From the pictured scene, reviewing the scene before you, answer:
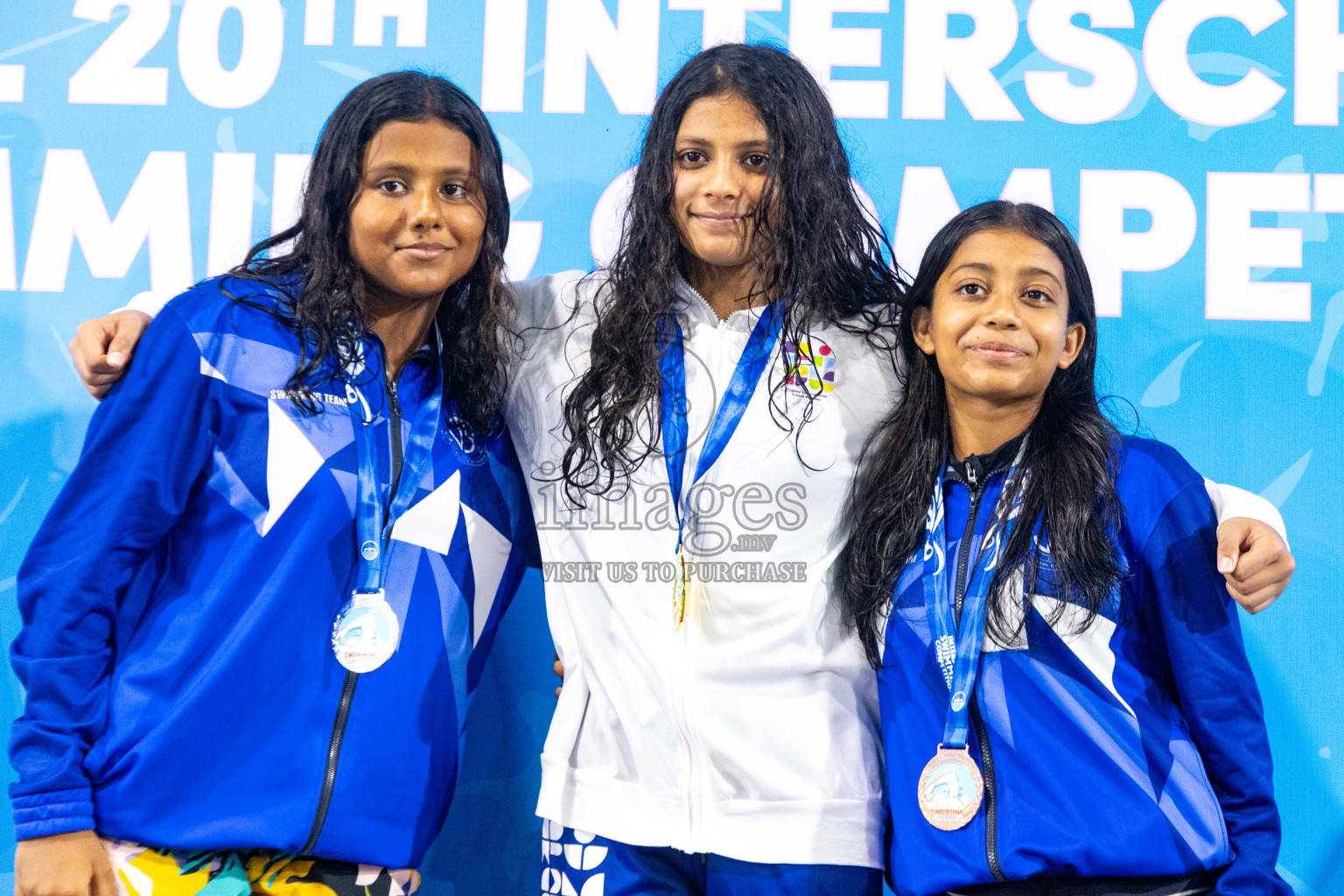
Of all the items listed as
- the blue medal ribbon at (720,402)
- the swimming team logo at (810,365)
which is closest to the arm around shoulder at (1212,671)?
the swimming team logo at (810,365)

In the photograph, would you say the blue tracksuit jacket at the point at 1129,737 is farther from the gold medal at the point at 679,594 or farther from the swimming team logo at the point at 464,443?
the swimming team logo at the point at 464,443

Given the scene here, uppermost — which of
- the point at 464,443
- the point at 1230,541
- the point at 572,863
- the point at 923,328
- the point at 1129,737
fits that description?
the point at 923,328

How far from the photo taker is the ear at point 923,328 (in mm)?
2094

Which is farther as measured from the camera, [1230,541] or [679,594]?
[679,594]

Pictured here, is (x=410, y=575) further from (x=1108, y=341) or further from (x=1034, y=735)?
(x=1108, y=341)

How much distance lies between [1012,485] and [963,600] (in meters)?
0.22

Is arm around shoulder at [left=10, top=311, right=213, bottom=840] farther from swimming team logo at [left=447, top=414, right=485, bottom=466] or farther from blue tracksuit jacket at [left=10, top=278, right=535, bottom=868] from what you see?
swimming team logo at [left=447, top=414, right=485, bottom=466]

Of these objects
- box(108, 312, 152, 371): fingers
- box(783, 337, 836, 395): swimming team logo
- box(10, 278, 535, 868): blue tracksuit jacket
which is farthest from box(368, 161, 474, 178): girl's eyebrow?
box(783, 337, 836, 395): swimming team logo

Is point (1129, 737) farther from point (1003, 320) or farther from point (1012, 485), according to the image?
point (1003, 320)

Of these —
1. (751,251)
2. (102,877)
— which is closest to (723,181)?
(751,251)

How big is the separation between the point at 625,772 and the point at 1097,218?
72.7 inches

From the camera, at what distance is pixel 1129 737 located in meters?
1.82

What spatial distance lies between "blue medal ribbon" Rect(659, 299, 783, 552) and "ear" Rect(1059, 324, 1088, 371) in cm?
53

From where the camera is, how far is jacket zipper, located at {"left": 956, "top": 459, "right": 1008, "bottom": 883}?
179 centimetres
